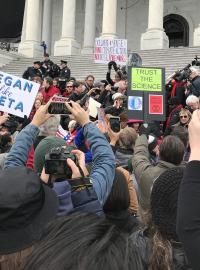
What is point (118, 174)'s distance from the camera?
3.62m

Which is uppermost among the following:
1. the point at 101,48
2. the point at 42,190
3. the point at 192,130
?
the point at 101,48

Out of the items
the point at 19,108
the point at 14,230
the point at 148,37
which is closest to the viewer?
the point at 14,230

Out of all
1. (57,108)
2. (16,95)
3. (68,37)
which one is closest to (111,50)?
(16,95)

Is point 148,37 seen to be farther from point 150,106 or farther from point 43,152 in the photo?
point 43,152

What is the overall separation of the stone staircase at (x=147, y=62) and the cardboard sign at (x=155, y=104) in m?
15.9

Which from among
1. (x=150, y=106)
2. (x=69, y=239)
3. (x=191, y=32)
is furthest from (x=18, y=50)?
(x=69, y=239)

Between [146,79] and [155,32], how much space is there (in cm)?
2232

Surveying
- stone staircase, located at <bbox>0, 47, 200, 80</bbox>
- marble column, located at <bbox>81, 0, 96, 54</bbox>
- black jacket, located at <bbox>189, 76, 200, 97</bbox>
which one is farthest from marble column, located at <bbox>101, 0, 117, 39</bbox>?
black jacket, located at <bbox>189, 76, 200, 97</bbox>

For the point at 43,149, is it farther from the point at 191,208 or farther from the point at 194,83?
the point at 194,83

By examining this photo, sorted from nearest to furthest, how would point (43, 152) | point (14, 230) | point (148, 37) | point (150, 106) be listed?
point (14, 230) → point (43, 152) → point (150, 106) → point (148, 37)

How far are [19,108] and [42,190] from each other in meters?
4.86

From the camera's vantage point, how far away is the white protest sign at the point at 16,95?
6656 millimetres

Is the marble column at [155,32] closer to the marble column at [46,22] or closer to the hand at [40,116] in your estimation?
the marble column at [46,22]

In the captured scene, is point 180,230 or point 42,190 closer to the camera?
point 180,230
